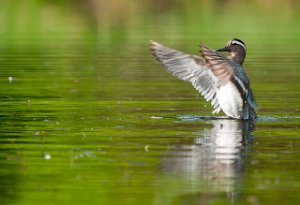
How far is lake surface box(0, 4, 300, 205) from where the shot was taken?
1106cm

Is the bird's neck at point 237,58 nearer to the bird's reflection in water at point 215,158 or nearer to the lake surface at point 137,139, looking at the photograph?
the lake surface at point 137,139

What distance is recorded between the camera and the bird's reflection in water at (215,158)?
11.5 m

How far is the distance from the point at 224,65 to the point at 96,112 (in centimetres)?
198

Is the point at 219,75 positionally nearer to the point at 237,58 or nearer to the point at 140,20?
the point at 237,58

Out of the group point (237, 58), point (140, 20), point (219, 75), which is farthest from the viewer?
point (140, 20)

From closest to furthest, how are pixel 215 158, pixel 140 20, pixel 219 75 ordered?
1. pixel 215 158
2. pixel 219 75
3. pixel 140 20

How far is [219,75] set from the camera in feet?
54.6

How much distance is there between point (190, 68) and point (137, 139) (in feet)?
11.3

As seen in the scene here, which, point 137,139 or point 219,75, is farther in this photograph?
point 219,75

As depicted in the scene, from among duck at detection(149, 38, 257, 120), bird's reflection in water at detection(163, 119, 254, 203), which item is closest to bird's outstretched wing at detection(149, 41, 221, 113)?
duck at detection(149, 38, 257, 120)

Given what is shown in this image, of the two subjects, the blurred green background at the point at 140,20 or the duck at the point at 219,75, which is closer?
the duck at the point at 219,75

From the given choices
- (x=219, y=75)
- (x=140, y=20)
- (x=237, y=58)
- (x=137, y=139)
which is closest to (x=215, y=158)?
(x=137, y=139)

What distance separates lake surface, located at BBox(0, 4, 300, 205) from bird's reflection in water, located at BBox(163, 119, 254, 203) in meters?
0.01

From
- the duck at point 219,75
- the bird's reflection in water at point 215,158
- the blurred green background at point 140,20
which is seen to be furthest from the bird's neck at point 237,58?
the blurred green background at point 140,20
